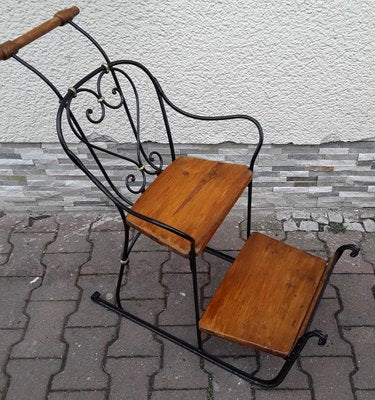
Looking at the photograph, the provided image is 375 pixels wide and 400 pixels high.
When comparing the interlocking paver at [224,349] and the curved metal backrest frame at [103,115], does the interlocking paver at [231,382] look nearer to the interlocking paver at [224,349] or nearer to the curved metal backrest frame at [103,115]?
the interlocking paver at [224,349]

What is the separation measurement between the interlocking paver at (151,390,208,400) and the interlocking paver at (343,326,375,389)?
0.61 metres

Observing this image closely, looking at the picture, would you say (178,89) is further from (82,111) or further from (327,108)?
(327,108)

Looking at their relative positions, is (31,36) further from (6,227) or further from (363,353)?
(363,353)

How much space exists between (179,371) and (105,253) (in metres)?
0.76

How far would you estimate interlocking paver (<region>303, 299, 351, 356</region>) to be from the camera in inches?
78.2

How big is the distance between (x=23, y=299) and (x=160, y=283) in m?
0.65

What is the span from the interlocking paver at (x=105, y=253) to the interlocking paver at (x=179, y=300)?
11.1 inches

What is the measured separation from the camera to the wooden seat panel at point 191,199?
1741 mm

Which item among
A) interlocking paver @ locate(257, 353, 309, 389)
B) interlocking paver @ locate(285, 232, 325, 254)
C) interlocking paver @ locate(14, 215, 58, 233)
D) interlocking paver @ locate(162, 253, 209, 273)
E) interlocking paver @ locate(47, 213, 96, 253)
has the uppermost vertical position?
interlocking paver @ locate(14, 215, 58, 233)

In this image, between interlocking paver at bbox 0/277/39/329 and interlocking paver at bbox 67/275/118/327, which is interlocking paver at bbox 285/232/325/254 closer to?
interlocking paver at bbox 67/275/118/327

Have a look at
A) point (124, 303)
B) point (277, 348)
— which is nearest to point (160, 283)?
point (124, 303)

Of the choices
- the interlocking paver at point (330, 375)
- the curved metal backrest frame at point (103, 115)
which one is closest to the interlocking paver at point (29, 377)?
the curved metal backrest frame at point (103, 115)

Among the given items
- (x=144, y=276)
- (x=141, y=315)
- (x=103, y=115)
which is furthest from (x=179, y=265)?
(x=103, y=115)

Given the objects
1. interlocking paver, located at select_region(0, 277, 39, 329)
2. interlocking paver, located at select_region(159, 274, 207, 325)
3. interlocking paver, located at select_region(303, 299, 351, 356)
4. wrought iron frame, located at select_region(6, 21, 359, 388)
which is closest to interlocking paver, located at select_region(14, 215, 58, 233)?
interlocking paver, located at select_region(0, 277, 39, 329)
